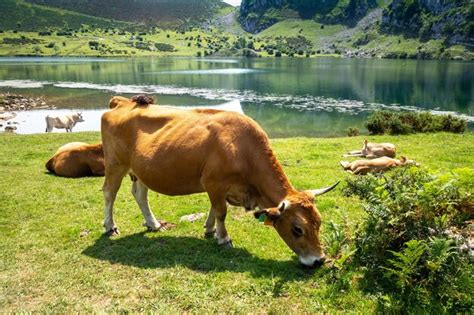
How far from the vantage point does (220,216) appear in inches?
348

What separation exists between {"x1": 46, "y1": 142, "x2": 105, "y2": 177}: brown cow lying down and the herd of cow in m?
6.35

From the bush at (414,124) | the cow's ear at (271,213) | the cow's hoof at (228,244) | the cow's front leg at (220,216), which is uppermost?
the cow's ear at (271,213)

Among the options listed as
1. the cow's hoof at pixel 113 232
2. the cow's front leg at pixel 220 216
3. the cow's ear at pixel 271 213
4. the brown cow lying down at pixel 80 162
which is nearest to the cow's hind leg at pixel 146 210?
the cow's hoof at pixel 113 232

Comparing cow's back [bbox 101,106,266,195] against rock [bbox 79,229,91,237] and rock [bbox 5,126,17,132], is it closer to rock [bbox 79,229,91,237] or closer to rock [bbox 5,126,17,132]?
rock [bbox 79,229,91,237]

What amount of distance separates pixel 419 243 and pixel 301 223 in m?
2.12

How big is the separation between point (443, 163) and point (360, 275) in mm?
12135

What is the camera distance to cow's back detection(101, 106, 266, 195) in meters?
8.55

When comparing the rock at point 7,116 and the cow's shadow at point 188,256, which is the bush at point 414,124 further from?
the rock at point 7,116

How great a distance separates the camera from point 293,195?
796cm

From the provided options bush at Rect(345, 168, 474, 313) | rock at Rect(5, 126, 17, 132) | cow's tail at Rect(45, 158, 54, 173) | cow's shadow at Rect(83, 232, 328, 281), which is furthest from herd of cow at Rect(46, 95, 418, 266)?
rock at Rect(5, 126, 17, 132)

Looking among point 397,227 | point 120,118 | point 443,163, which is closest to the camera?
point 397,227

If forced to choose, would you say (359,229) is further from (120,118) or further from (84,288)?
(120,118)

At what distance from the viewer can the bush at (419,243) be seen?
6004 millimetres

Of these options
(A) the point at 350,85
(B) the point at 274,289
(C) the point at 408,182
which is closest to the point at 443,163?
(C) the point at 408,182
